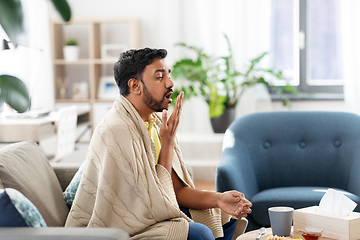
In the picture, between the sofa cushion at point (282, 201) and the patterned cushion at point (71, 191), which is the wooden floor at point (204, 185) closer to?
the sofa cushion at point (282, 201)

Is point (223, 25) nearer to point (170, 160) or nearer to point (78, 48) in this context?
point (78, 48)

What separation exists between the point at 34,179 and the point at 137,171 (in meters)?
0.48

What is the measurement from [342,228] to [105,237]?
2.98ft

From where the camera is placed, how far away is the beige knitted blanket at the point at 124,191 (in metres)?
1.41

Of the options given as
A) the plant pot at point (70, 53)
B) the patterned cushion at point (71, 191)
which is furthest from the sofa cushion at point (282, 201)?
the plant pot at point (70, 53)

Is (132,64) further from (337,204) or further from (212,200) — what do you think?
(337,204)

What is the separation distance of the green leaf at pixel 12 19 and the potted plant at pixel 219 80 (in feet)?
8.78

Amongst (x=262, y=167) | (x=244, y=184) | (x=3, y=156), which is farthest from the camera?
(x=262, y=167)

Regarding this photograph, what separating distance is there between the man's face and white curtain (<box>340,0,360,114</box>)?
3.00 metres

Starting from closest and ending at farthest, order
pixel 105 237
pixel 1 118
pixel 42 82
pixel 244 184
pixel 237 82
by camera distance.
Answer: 1. pixel 105 237
2. pixel 244 184
3. pixel 1 118
4. pixel 237 82
5. pixel 42 82

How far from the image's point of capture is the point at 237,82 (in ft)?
14.1

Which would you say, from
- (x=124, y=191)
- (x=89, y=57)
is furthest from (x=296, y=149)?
(x=89, y=57)

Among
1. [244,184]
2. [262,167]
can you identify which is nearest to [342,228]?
[244,184]

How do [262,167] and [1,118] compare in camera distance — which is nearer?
[262,167]
